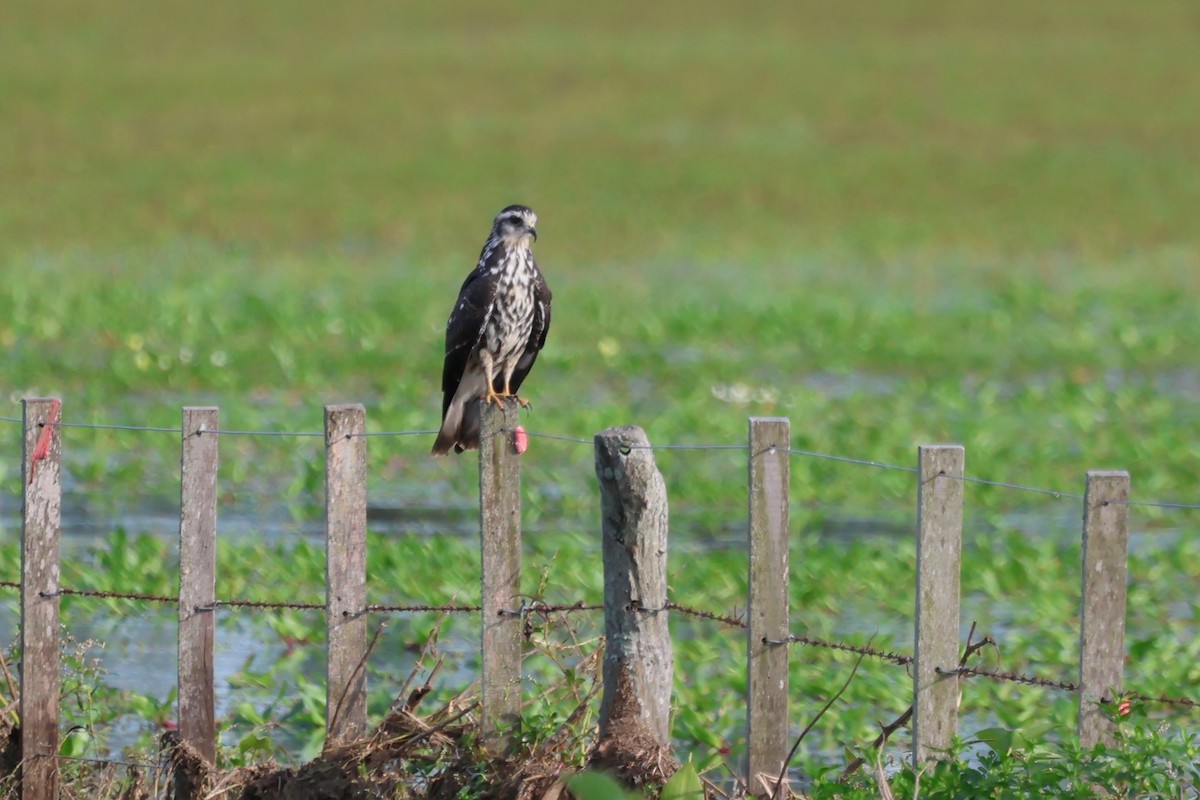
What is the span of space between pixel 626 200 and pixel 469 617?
23.4 m

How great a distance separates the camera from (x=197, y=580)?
5719 mm

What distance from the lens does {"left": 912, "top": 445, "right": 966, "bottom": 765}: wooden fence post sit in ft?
17.4

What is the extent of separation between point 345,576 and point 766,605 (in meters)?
1.22

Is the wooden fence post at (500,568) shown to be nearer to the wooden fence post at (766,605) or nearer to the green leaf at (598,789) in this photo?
the wooden fence post at (766,605)

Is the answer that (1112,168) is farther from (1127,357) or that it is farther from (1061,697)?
(1061,697)

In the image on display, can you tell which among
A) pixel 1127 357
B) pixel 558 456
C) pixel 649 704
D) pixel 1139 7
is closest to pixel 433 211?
pixel 1127 357

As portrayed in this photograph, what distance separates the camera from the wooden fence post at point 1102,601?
5.22m

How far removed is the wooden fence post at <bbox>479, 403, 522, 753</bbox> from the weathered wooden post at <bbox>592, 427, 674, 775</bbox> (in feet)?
0.98

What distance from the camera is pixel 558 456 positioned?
44.8 ft

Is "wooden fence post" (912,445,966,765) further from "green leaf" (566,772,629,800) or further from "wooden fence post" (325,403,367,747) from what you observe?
"green leaf" (566,772,629,800)

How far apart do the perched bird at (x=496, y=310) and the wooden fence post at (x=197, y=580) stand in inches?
66.6

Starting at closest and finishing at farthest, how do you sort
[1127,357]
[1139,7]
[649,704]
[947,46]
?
[649,704], [1127,357], [947,46], [1139,7]

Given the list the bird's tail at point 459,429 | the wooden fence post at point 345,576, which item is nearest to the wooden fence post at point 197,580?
the wooden fence post at point 345,576

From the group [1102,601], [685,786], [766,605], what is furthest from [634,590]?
[1102,601]
